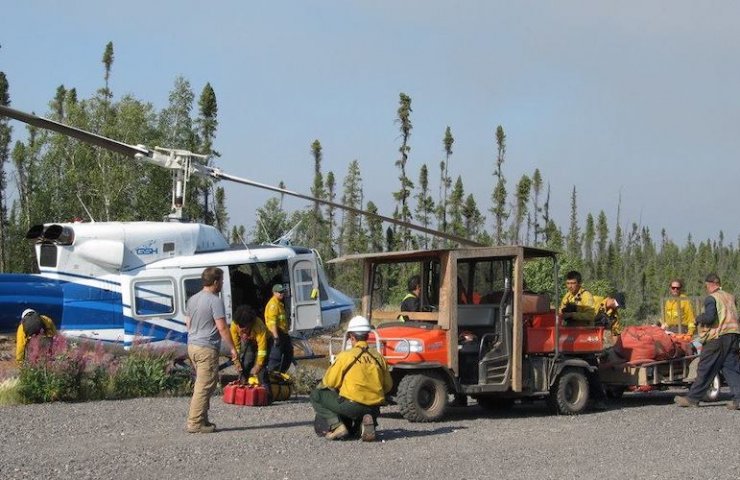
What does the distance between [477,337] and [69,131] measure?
618 centimetres

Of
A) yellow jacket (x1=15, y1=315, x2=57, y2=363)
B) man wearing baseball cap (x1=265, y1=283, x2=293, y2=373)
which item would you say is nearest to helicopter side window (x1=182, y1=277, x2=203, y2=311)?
man wearing baseball cap (x1=265, y1=283, x2=293, y2=373)

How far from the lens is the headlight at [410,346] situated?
11961mm

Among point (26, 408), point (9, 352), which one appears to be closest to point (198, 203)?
point (9, 352)

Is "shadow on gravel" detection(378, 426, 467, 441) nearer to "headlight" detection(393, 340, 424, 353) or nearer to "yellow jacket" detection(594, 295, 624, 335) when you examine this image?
"headlight" detection(393, 340, 424, 353)

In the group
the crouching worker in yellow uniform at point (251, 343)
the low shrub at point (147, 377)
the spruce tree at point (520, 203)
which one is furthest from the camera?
the spruce tree at point (520, 203)

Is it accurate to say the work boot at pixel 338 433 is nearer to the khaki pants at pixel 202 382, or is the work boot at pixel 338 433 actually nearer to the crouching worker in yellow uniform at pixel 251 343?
the khaki pants at pixel 202 382

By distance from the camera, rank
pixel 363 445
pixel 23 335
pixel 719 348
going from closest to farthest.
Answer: pixel 363 445 < pixel 719 348 < pixel 23 335

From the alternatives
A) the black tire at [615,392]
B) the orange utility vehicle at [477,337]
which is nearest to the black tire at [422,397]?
the orange utility vehicle at [477,337]

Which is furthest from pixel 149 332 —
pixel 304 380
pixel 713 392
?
pixel 713 392

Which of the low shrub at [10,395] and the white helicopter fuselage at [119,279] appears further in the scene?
the white helicopter fuselage at [119,279]

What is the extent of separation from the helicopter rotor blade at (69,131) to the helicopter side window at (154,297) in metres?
2.14

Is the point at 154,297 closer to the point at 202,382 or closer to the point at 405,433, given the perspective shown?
the point at 202,382

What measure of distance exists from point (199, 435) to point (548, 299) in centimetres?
543

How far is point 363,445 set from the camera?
997 cm
